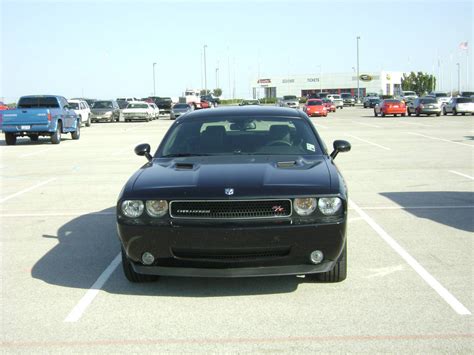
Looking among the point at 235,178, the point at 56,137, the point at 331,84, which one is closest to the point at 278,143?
the point at 235,178

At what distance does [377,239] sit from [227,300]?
2.72 metres

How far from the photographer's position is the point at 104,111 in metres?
44.5

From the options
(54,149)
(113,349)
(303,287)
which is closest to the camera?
(113,349)

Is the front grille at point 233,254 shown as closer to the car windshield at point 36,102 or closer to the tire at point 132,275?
the tire at point 132,275

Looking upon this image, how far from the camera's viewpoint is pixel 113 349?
4.14 meters

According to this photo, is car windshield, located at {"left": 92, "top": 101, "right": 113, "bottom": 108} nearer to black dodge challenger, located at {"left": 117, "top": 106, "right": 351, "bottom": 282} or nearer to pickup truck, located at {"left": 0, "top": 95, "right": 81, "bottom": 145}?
pickup truck, located at {"left": 0, "top": 95, "right": 81, "bottom": 145}

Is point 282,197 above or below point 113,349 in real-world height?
above

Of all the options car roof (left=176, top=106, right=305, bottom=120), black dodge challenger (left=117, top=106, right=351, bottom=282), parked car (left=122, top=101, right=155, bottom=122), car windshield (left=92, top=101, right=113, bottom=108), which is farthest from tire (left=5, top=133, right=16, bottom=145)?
car windshield (left=92, top=101, right=113, bottom=108)

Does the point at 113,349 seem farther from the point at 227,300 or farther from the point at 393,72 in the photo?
the point at 393,72

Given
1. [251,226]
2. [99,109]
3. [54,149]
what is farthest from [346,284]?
[99,109]

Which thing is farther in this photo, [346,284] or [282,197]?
[346,284]

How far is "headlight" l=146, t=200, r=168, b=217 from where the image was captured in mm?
5027

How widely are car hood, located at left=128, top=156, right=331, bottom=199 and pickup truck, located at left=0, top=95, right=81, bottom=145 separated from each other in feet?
60.0

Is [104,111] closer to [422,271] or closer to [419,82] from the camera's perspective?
[422,271]
